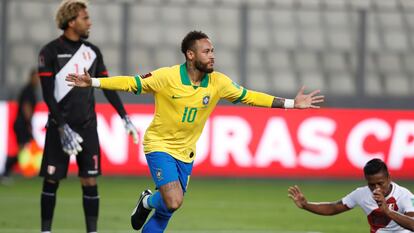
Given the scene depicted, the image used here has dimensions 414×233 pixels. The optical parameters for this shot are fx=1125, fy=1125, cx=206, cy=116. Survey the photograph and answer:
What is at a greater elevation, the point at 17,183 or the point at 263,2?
the point at 263,2

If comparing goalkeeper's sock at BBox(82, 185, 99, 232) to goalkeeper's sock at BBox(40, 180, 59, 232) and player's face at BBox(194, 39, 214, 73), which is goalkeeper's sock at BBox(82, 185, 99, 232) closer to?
goalkeeper's sock at BBox(40, 180, 59, 232)

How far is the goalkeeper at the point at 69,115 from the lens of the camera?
35.5ft

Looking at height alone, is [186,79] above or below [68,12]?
below

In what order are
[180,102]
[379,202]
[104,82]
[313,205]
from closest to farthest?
[379,202] < [313,205] < [104,82] < [180,102]

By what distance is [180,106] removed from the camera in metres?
9.98

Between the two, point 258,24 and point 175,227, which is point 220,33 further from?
point 175,227

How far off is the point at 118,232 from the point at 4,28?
8446 millimetres

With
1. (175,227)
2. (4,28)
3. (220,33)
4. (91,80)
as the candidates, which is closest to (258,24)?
(220,33)

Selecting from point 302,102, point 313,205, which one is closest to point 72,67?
point 302,102

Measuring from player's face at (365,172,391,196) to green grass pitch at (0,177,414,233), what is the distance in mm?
3389

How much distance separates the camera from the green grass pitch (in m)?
12.9

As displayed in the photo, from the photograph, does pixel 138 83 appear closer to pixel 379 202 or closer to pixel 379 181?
pixel 379 181

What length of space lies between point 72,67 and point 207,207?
4.88 metres

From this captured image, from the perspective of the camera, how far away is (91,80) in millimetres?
9625
